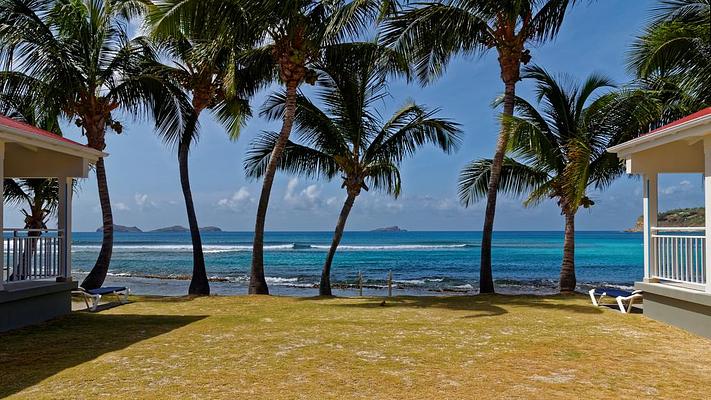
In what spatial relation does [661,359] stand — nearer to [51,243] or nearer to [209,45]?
[51,243]

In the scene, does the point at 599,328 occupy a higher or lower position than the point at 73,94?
lower

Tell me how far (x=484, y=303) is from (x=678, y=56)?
6.57 meters

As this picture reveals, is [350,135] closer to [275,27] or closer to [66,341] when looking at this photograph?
[275,27]

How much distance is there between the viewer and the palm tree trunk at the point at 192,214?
48.3 feet

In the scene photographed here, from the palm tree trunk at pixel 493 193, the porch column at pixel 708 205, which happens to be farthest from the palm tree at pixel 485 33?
the porch column at pixel 708 205

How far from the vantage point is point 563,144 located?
13508mm

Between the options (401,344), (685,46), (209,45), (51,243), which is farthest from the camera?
(209,45)

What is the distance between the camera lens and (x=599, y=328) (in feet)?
26.8

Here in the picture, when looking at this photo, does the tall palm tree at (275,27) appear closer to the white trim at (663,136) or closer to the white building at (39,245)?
the white building at (39,245)

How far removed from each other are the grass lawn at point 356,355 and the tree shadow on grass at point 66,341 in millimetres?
18

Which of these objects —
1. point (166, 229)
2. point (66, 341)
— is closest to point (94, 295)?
point (66, 341)

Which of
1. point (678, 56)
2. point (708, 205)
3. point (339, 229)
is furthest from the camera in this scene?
point (339, 229)

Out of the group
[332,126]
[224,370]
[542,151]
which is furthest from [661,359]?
[332,126]

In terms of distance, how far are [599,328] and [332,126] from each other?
8.76 m
